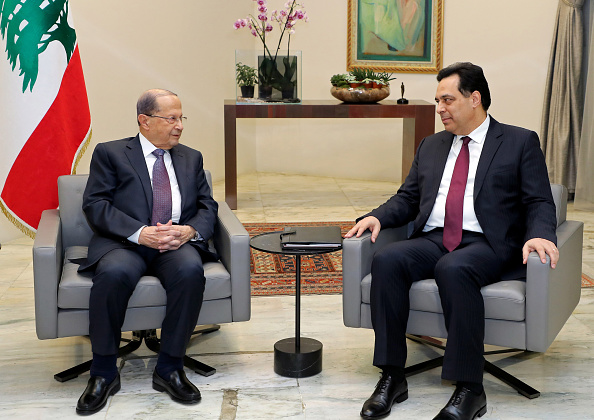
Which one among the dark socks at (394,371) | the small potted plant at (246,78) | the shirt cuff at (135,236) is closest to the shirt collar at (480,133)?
the dark socks at (394,371)

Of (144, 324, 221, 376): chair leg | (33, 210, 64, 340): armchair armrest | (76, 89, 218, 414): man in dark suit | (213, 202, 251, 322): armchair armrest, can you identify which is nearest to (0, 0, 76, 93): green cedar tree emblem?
(76, 89, 218, 414): man in dark suit

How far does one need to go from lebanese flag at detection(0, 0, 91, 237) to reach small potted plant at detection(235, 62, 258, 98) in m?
2.31

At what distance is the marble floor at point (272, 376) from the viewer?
284cm

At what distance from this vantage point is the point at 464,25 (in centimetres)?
726

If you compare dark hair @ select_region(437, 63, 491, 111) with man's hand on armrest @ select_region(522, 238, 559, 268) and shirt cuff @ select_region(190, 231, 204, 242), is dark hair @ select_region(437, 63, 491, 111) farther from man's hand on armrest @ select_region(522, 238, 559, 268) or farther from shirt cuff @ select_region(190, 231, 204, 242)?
shirt cuff @ select_region(190, 231, 204, 242)

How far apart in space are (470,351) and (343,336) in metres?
0.96

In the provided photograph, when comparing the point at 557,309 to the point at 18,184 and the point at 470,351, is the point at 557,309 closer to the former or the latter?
the point at 470,351

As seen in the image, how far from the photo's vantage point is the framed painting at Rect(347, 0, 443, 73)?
732cm

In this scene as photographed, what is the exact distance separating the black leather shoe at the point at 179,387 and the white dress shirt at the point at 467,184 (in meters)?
1.12

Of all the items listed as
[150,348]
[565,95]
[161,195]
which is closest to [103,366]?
[150,348]

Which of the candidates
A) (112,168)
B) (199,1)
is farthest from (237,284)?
(199,1)

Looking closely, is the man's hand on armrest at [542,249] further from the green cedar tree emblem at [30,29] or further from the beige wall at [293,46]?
the beige wall at [293,46]

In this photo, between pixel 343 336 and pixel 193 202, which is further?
pixel 343 336

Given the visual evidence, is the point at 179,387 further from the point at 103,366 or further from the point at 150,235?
the point at 150,235
